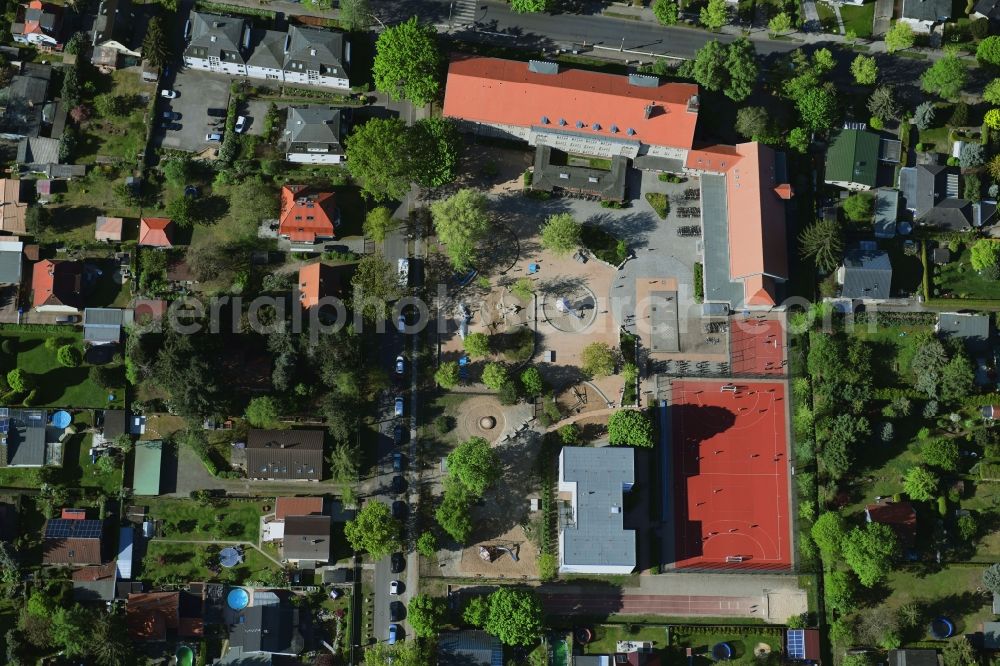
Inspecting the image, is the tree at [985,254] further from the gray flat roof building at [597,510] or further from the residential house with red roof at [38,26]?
the residential house with red roof at [38,26]

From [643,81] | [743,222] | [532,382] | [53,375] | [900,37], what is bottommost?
[53,375]

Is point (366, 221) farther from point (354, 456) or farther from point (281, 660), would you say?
point (281, 660)


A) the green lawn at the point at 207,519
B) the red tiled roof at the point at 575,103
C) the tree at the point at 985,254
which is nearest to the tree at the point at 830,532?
the tree at the point at 985,254

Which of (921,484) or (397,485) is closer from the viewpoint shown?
(921,484)

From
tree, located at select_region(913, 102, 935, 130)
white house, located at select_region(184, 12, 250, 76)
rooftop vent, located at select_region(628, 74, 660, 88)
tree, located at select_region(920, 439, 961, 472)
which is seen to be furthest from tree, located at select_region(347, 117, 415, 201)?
tree, located at select_region(920, 439, 961, 472)

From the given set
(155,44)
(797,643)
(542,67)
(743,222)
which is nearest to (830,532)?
(797,643)

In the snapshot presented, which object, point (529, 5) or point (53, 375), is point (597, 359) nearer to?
point (529, 5)

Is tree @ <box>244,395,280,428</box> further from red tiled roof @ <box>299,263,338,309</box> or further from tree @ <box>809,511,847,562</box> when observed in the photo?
tree @ <box>809,511,847,562</box>

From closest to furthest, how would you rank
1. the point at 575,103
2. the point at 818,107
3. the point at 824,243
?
the point at 824,243 < the point at 575,103 < the point at 818,107
